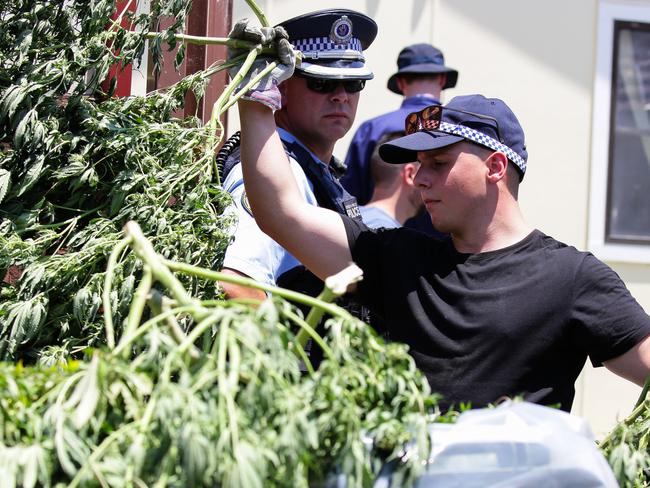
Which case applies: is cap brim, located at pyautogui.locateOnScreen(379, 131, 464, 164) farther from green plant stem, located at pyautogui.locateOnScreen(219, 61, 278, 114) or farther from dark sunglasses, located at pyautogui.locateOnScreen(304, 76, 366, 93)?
dark sunglasses, located at pyautogui.locateOnScreen(304, 76, 366, 93)

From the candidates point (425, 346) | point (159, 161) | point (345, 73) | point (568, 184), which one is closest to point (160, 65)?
point (159, 161)

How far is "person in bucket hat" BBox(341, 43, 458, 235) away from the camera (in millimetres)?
4441

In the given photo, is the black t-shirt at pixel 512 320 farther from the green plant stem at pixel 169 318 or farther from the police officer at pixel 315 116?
the green plant stem at pixel 169 318

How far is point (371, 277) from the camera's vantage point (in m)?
2.68

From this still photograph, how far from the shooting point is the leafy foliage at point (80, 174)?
2613mm

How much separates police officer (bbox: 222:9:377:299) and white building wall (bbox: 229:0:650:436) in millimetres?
2139

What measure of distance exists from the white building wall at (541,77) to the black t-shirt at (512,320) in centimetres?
309

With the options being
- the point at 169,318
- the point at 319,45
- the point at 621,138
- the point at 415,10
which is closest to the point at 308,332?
the point at 169,318

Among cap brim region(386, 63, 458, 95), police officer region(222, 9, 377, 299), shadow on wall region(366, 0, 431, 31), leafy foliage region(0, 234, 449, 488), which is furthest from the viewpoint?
shadow on wall region(366, 0, 431, 31)

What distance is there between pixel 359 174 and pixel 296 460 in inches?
123

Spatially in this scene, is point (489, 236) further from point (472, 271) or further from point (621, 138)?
point (621, 138)

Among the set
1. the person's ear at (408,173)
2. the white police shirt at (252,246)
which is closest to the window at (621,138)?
the person's ear at (408,173)

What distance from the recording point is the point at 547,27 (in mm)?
5816

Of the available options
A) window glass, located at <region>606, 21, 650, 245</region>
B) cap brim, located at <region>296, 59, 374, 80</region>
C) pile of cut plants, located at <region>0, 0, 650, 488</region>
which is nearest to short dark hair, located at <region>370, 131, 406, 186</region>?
cap brim, located at <region>296, 59, 374, 80</region>
